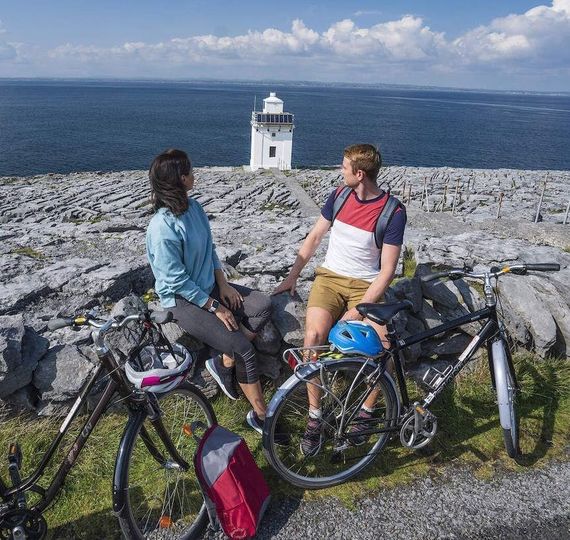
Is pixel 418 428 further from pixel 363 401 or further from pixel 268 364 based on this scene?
pixel 268 364

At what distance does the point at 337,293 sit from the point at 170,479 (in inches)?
91.2

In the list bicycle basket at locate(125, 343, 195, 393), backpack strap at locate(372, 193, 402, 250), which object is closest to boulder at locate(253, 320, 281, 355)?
bicycle basket at locate(125, 343, 195, 393)

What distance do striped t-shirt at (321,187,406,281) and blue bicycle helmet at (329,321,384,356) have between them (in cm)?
103

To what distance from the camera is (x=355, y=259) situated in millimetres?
4965

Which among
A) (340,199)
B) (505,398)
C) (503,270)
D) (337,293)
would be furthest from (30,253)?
(505,398)

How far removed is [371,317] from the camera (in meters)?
4.07

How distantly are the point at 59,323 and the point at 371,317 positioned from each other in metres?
2.44

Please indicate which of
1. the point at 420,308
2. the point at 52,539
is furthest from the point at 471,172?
the point at 52,539

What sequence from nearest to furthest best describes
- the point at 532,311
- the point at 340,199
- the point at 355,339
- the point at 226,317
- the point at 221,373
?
the point at 355,339 → the point at 226,317 → the point at 221,373 → the point at 340,199 → the point at 532,311

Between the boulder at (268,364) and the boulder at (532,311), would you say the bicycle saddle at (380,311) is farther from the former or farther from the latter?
the boulder at (532,311)

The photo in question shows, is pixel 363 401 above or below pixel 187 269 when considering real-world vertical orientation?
below

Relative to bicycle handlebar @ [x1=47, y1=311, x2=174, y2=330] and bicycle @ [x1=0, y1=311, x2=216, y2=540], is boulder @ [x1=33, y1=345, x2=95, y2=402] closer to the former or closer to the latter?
bicycle @ [x1=0, y1=311, x2=216, y2=540]

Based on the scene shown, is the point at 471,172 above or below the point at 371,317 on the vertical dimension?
below

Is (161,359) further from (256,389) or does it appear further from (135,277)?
(135,277)
